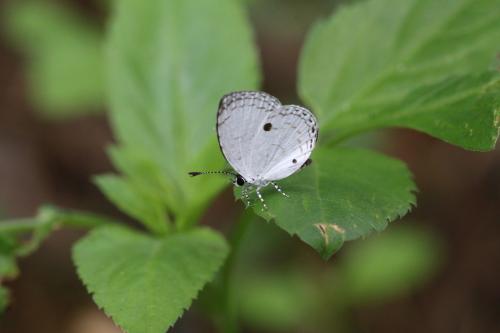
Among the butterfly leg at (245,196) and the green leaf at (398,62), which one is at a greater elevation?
the green leaf at (398,62)

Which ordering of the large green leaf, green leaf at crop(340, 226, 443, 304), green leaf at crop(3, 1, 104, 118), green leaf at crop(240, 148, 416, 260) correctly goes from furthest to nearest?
1. green leaf at crop(3, 1, 104, 118)
2. green leaf at crop(340, 226, 443, 304)
3. the large green leaf
4. green leaf at crop(240, 148, 416, 260)

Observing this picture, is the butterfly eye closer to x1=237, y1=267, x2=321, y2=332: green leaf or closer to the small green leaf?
the small green leaf

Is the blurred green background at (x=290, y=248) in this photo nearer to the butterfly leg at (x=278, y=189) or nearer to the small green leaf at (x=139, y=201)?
the small green leaf at (x=139, y=201)

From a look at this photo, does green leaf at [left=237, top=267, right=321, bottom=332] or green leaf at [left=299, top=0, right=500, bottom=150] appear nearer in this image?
green leaf at [left=299, top=0, right=500, bottom=150]

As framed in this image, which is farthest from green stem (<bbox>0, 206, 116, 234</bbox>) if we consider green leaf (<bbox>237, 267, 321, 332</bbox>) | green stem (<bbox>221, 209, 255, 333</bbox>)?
green leaf (<bbox>237, 267, 321, 332</bbox>)

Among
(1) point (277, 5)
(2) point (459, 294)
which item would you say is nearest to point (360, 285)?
(2) point (459, 294)

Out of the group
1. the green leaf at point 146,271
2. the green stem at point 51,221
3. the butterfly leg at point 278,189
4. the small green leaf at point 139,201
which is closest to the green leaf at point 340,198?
the butterfly leg at point 278,189

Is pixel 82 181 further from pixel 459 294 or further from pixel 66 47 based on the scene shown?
pixel 459 294
